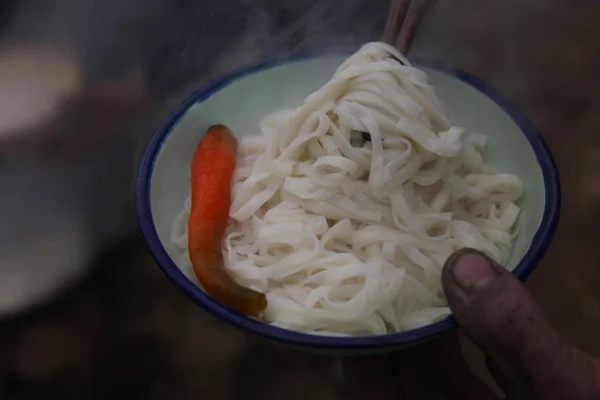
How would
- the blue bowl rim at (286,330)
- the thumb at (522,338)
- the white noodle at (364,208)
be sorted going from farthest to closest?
the white noodle at (364,208)
the blue bowl rim at (286,330)
the thumb at (522,338)

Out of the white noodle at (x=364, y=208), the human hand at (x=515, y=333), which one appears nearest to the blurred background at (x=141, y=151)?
the white noodle at (x=364, y=208)

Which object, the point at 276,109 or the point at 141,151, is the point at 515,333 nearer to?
the point at 276,109

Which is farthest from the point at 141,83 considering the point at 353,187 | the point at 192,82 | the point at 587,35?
the point at 587,35

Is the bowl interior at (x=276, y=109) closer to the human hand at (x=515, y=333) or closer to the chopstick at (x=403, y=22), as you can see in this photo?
the chopstick at (x=403, y=22)

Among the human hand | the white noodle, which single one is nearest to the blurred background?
the white noodle

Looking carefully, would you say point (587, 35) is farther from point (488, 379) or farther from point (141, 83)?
point (141, 83)

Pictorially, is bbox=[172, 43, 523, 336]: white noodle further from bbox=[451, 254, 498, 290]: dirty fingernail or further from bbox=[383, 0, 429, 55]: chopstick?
→ bbox=[451, 254, 498, 290]: dirty fingernail
